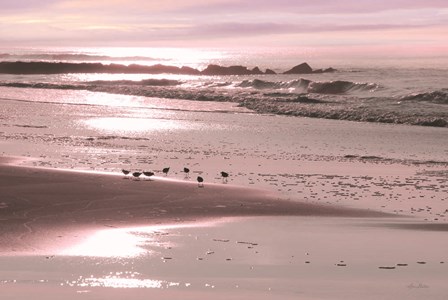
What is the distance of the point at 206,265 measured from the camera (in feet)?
30.6

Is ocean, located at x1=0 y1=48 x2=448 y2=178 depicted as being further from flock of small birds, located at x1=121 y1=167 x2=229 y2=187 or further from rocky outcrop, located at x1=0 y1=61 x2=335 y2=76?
rocky outcrop, located at x1=0 y1=61 x2=335 y2=76

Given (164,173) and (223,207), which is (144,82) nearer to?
(164,173)

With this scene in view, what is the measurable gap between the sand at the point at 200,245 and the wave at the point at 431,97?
27.6 meters

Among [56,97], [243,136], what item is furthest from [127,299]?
[56,97]

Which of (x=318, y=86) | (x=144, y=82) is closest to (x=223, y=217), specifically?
(x=318, y=86)

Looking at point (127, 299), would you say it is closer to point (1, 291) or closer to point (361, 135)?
point (1, 291)

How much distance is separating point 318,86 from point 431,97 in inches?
603

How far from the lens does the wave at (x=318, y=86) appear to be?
5412cm

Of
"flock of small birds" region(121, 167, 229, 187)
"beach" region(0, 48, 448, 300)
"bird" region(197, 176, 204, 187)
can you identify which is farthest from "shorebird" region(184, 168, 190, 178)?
"bird" region(197, 176, 204, 187)

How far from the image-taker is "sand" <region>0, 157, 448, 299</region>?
26.9ft

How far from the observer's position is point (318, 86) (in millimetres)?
56750

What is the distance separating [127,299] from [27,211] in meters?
5.82

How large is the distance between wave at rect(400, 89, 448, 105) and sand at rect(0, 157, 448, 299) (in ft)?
90.6

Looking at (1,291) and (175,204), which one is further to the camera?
(175,204)
